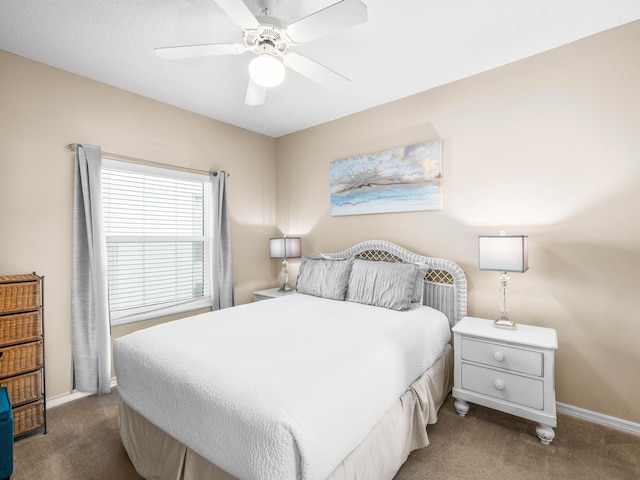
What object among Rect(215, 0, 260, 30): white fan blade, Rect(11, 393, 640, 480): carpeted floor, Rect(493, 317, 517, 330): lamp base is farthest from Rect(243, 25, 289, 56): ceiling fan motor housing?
Rect(11, 393, 640, 480): carpeted floor

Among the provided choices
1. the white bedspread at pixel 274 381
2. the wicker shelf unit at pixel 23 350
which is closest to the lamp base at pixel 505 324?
the white bedspread at pixel 274 381

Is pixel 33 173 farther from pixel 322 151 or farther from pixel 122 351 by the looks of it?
pixel 322 151

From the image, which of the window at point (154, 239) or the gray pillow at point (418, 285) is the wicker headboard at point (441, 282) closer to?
the gray pillow at point (418, 285)

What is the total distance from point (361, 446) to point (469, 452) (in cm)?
97

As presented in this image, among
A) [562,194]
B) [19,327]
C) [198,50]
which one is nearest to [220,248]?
[19,327]

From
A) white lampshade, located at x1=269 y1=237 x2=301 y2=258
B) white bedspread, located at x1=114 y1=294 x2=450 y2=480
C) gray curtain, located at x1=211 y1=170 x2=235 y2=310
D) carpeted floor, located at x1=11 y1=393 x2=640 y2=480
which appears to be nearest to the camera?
white bedspread, located at x1=114 y1=294 x2=450 y2=480

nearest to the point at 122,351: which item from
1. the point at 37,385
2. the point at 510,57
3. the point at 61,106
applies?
the point at 37,385

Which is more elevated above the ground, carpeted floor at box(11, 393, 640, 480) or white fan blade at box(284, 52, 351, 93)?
white fan blade at box(284, 52, 351, 93)

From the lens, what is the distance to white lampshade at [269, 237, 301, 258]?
3.78 meters

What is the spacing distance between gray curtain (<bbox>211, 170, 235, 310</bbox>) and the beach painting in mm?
1282

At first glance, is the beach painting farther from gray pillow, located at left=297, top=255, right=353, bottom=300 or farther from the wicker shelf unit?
the wicker shelf unit

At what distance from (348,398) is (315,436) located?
10.0 inches

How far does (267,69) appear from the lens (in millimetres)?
1827

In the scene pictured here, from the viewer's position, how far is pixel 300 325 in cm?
217
